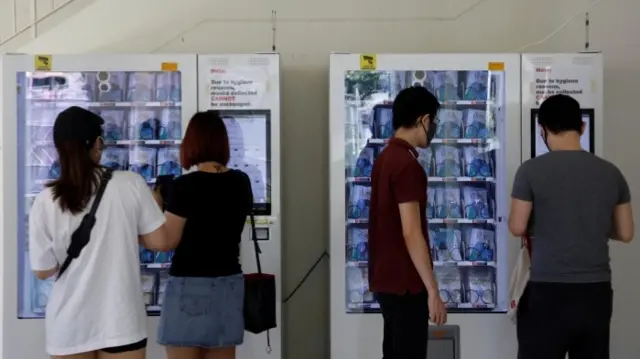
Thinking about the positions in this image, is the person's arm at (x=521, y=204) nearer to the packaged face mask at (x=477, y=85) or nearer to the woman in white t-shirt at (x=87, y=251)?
A: the packaged face mask at (x=477, y=85)

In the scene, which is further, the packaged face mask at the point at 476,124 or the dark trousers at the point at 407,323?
the packaged face mask at the point at 476,124

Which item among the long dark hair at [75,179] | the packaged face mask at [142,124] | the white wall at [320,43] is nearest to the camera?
the long dark hair at [75,179]

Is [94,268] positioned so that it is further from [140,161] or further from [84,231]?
[140,161]

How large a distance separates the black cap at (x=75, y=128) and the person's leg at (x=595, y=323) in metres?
2.01

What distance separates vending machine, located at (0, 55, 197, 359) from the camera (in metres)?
3.46

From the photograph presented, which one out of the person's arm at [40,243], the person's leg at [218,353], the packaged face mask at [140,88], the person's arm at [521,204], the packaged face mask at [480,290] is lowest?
the person's leg at [218,353]

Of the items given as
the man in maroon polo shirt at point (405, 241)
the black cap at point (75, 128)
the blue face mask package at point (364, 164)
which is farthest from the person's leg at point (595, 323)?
the black cap at point (75, 128)

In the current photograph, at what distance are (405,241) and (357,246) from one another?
1.08 metres

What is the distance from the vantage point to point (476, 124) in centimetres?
365

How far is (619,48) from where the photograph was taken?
14.2 ft

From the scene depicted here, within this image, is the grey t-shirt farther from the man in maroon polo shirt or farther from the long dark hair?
the long dark hair

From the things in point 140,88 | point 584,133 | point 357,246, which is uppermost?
point 140,88

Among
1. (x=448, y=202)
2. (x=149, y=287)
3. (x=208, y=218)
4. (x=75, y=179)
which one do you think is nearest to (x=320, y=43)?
(x=448, y=202)

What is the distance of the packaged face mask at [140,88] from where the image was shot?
11.7ft
